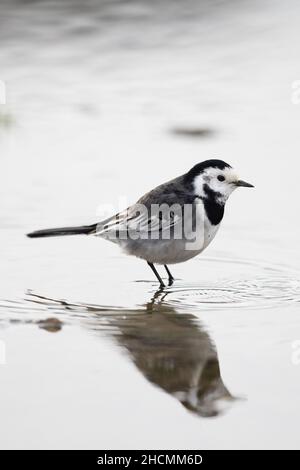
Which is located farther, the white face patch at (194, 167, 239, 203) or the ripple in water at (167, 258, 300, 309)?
the white face patch at (194, 167, 239, 203)

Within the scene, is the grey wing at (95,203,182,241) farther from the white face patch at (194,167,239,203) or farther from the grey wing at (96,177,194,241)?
the white face patch at (194,167,239,203)

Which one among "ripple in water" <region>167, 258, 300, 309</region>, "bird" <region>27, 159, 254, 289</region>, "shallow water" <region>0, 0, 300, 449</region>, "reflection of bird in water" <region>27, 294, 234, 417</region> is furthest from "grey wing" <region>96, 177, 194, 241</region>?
"reflection of bird in water" <region>27, 294, 234, 417</region>

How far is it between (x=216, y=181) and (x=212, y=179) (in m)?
0.03

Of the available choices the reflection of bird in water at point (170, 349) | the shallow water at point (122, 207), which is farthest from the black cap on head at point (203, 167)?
the reflection of bird in water at point (170, 349)

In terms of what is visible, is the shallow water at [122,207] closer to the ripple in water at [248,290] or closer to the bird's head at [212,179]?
the ripple in water at [248,290]

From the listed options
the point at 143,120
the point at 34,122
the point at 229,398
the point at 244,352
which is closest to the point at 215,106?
the point at 143,120

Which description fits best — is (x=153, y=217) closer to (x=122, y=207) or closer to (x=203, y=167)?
(x=203, y=167)

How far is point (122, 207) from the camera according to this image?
8188 mm

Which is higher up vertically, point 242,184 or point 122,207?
point 242,184

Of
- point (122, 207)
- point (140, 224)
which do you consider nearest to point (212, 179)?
point (140, 224)

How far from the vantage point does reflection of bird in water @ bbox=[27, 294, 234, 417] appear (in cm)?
491

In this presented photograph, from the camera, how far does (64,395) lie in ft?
15.8

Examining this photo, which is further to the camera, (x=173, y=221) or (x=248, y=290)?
(x=173, y=221)

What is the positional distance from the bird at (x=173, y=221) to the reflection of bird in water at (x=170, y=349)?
19.4 inches
